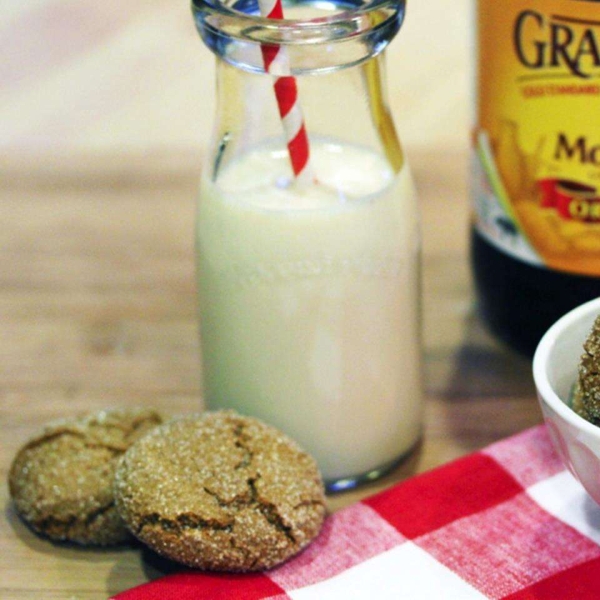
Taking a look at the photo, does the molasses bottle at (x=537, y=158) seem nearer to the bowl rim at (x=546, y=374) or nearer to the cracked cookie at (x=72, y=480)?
the bowl rim at (x=546, y=374)

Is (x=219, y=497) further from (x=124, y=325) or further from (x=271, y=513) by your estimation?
(x=124, y=325)

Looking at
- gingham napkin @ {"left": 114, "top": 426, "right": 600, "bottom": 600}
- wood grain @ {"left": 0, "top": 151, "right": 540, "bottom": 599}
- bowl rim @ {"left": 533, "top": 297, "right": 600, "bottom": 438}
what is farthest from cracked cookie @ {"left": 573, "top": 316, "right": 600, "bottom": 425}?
wood grain @ {"left": 0, "top": 151, "right": 540, "bottom": 599}

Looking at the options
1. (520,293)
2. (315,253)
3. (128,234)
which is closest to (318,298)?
(315,253)

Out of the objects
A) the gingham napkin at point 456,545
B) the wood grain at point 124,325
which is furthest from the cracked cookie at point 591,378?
the wood grain at point 124,325

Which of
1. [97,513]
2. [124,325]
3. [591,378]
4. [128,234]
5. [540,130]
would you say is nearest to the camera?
[591,378]

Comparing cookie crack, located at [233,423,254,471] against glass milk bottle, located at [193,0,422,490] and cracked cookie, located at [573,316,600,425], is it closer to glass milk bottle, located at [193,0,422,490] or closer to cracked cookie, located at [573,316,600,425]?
glass milk bottle, located at [193,0,422,490]

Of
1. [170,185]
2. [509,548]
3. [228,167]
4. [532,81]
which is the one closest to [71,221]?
[170,185]
